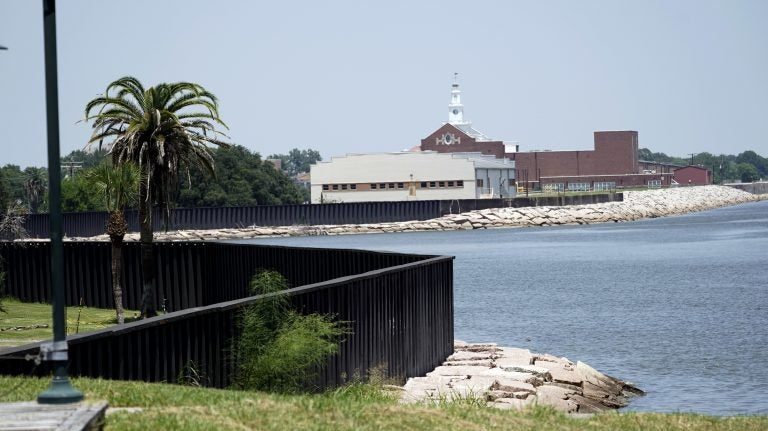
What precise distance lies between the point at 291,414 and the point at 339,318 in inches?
253

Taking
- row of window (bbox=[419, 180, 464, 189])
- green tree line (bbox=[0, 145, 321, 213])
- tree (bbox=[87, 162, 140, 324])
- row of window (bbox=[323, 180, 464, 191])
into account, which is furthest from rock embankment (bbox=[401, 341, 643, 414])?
row of window (bbox=[323, 180, 464, 191])

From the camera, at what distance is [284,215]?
113562 millimetres

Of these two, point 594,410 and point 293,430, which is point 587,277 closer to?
point 594,410

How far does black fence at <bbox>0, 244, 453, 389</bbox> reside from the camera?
12359 millimetres

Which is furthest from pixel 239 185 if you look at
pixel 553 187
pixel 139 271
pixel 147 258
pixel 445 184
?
pixel 147 258

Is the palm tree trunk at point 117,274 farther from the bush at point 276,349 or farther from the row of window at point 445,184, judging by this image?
the row of window at point 445,184

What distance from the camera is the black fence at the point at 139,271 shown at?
29.8 meters

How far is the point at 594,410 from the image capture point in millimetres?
19797

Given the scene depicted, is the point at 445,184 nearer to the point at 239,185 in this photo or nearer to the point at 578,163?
the point at 239,185

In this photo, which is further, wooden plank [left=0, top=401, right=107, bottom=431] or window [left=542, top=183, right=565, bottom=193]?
window [left=542, top=183, right=565, bottom=193]

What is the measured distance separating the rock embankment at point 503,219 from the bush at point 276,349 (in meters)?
74.7

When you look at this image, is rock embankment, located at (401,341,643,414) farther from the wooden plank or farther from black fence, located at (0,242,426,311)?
the wooden plank

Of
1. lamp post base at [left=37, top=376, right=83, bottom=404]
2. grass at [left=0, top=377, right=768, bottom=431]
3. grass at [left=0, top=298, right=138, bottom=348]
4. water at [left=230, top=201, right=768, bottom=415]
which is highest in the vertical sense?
lamp post base at [left=37, top=376, right=83, bottom=404]

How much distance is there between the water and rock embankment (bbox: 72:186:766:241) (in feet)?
41.6
